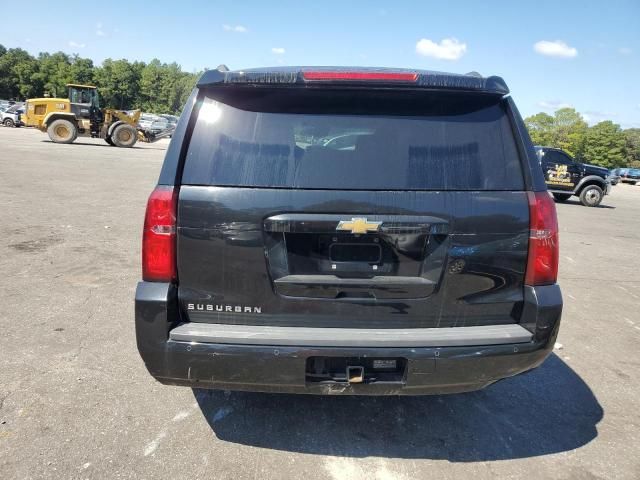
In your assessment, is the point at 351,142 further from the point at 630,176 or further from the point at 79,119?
the point at 630,176

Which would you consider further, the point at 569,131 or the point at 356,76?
the point at 569,131

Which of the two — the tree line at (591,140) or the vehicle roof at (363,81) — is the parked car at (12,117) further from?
the tree line at (591,140)

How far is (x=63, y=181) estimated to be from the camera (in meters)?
12.6

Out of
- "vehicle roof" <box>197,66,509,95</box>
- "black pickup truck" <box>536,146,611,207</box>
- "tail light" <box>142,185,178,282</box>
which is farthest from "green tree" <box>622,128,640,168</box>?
"tail light" <box>142,185,178,282</box>

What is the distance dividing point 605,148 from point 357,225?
87.0m

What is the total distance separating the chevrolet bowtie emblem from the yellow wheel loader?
27051 mm

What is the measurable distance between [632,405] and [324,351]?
2.51 metres

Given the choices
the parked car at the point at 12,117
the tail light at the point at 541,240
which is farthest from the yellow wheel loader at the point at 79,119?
the tail light at the point at 541,240

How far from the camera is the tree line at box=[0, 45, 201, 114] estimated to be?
78.4 m

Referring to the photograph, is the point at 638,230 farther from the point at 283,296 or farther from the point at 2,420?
the point at 2,420

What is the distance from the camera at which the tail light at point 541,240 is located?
237 centimetres

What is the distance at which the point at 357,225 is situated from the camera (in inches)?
88.5

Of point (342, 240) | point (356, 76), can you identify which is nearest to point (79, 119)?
point (356, 76)

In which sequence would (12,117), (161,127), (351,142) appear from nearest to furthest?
(351,142) → (161,127) → (12,117)
